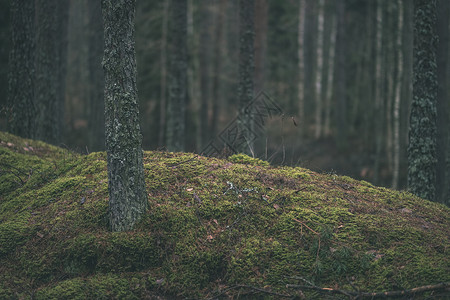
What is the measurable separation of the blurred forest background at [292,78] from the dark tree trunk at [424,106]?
21.0ft

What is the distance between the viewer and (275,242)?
4699 mm

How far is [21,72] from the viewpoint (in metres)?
9.16

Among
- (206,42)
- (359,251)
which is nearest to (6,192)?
(359,251)

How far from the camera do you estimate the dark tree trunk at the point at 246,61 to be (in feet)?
33.6

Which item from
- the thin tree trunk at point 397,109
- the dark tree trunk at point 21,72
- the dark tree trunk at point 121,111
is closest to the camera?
the dark tree trunk at point 121,111

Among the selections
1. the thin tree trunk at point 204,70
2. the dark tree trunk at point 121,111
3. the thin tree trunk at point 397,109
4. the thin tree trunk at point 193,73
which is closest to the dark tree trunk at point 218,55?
the thin tree trunk at point 204,70

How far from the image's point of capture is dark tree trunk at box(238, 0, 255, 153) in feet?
33.6

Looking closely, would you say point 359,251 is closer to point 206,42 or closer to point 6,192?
point 6,192

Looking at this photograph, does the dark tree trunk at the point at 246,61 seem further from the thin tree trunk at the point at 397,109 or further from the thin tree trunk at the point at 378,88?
the thin tree trunk at the point at 378,88

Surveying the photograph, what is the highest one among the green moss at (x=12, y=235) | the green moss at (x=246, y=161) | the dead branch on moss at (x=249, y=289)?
the green moss at (x=246, y=161)

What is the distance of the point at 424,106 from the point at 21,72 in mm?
9222

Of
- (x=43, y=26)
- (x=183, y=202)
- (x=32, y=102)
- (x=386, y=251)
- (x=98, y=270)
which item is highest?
(x=43, y=26)

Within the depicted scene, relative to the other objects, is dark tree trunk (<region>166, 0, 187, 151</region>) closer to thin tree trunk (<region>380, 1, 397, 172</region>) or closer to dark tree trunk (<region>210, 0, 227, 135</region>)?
thin tree trunk (<region>380, 1, 397, 172</region>)

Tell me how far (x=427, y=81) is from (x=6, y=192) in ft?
25.9
